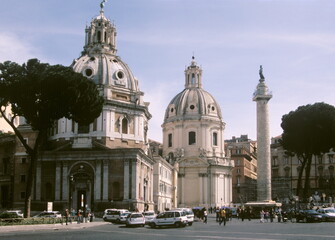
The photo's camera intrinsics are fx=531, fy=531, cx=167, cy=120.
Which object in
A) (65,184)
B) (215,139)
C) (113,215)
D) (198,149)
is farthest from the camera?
(215,139)

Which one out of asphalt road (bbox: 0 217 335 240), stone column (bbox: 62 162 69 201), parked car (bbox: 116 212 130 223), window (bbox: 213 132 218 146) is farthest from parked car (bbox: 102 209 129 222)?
window (bbox: 213 132 218 146)

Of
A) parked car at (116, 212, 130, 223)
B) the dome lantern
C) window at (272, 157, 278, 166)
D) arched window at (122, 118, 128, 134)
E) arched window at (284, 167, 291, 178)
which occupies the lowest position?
parked car at (116, 212, 130, 223)

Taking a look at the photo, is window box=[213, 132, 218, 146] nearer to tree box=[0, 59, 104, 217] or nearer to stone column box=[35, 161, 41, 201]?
stone column box=[35, 161, 41, 201]

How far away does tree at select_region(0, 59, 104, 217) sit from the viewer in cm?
4397

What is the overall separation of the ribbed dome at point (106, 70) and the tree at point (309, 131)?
1991 cm

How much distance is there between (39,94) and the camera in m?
44.9

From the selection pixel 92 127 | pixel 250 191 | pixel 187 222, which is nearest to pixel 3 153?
pixel 92 127

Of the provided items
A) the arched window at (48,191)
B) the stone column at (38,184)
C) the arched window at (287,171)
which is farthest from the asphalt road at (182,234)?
the arched window at (287,171)

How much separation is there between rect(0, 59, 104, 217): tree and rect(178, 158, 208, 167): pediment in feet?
149

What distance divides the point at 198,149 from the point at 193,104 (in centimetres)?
809

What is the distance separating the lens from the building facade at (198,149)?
8962cm

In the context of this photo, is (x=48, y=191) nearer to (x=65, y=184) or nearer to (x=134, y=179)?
(x=65, y=184)

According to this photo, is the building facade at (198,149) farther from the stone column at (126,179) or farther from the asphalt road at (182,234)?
the asphalt road at (182,234)

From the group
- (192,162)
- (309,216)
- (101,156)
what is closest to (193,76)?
(192,162)
